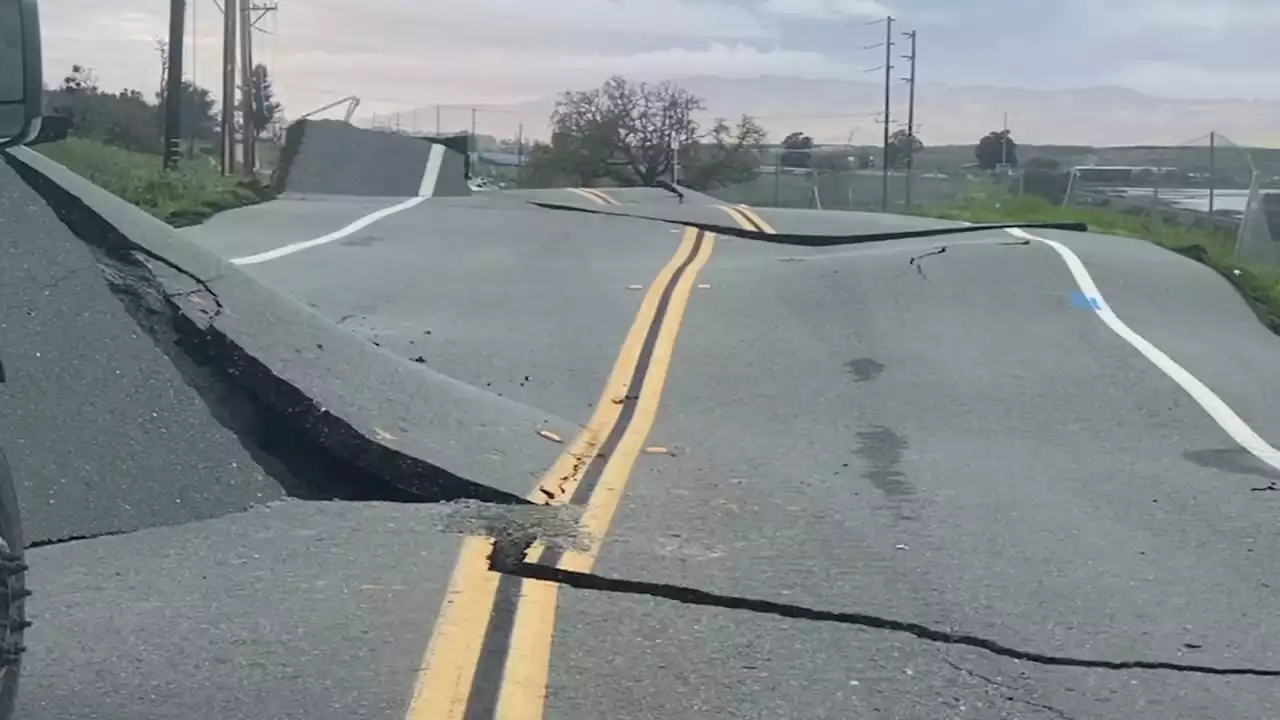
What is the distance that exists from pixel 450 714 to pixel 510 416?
3925 millimetres

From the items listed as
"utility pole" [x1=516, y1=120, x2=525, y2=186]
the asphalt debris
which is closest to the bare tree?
"utility pole" [x1=516, y1=120, x2=525, y2=186]

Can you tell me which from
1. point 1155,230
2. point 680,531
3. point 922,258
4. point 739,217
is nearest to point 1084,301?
point 922,258

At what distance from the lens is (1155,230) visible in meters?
23.9

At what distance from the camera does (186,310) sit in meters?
7.53

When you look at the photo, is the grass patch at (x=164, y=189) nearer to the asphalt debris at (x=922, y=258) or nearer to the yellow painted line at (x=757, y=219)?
the yellow painted line at (x=757, y=219)

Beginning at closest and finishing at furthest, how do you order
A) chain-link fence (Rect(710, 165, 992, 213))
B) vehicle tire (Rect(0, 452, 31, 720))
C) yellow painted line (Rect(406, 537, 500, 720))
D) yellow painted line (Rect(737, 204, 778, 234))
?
vehicle tire (Rect(0, 452, 31, 720))
yellow painted line (Rect(406, 537, 500, 720))
yellow painted line (Rect(737, 204, 778, 234))
chain-link fence (Rect(710, 165, 992, 213))

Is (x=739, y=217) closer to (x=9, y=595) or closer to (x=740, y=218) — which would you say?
(x=740, y=218)

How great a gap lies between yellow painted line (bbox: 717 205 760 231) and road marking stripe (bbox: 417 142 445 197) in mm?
5380

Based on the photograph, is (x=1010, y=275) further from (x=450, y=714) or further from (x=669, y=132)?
(x=669, y=132)

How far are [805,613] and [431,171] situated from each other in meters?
22.5

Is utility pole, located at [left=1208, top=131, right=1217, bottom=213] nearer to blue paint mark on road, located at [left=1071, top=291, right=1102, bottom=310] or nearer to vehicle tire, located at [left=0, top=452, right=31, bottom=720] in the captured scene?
blue paint mark on road, located at [left=1071, top=291, right=1102, bottom=310]

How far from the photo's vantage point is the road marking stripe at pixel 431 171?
86.3 ft

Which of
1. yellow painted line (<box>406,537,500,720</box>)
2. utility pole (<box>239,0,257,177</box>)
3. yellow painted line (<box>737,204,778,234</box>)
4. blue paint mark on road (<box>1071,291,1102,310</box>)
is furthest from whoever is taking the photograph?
utility pole (<box>239,0,257,177</box>)

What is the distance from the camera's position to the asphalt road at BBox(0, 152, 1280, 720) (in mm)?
4930
